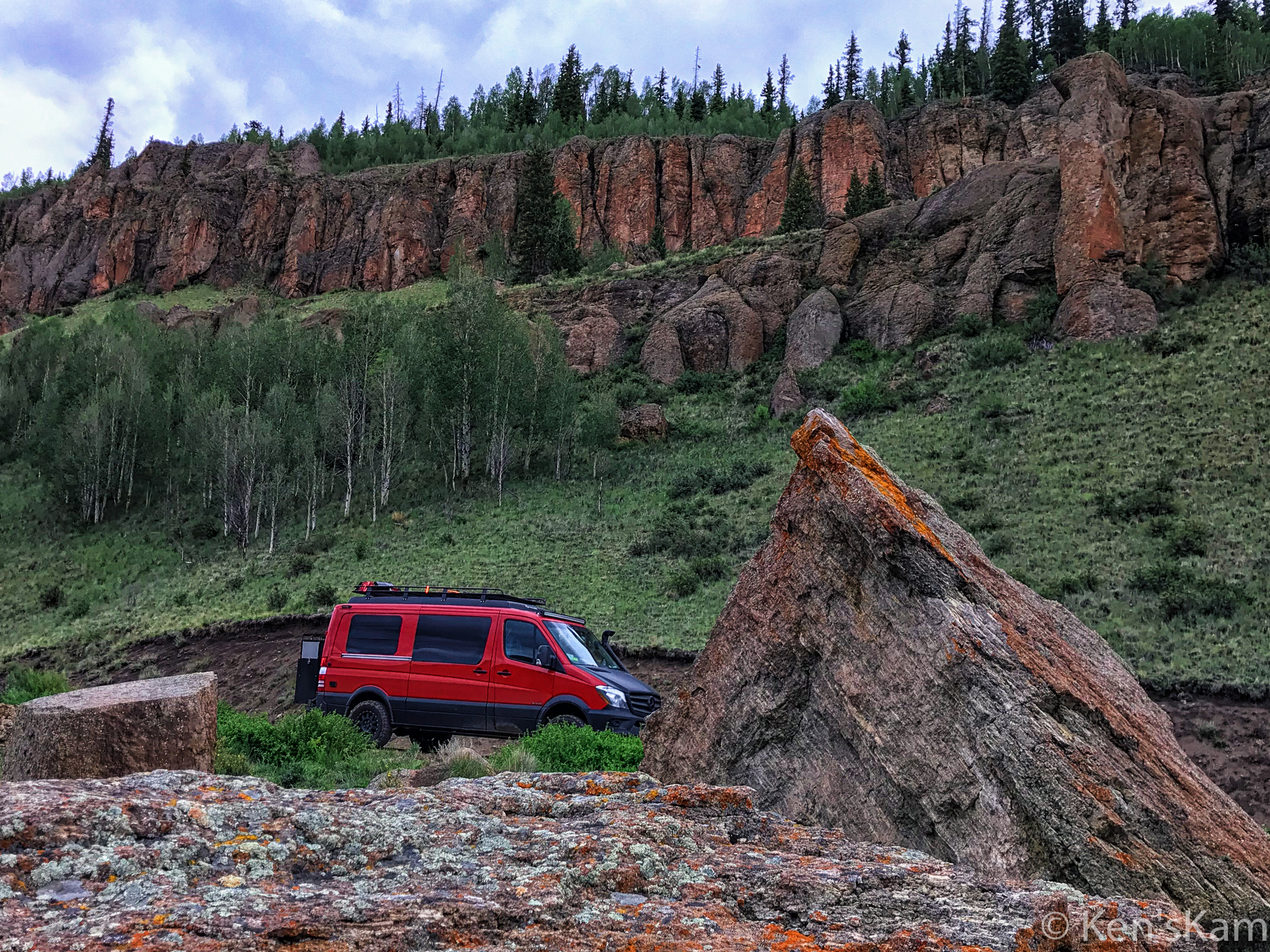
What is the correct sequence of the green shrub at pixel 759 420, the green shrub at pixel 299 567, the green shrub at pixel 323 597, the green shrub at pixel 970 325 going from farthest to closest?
the green shrub at pixel 759 420, the green shrub at pixel 970 325, the green shrub at pixel 299 567, the green shrub at pixel 323 597

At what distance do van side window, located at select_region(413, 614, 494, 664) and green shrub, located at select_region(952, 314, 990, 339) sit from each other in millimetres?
40975

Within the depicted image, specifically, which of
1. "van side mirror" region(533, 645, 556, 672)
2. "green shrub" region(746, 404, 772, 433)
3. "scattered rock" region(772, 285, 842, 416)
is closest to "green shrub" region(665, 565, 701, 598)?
"van side mirror" region(533, 645, 556, 672)

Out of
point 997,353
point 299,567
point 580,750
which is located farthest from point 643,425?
point 580,750

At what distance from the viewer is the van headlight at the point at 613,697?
39.8ft

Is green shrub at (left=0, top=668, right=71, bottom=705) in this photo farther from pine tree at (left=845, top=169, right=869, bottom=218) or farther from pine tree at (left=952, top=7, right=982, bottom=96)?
pine tree at (left=952, top=7, right=982, bottom=96)

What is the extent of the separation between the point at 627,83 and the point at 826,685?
473 feet

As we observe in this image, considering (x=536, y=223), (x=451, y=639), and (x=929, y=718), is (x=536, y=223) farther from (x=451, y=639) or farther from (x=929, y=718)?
(x=929, y=718)

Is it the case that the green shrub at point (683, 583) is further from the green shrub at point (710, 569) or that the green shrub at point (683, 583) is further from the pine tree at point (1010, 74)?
the pine tree at point (1010, 74)

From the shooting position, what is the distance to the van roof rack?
13.7m

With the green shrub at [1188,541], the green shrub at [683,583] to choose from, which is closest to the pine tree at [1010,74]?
the green shrub at [1188,541]

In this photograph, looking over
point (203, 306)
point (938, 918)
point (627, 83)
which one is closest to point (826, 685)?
point (938, 918)

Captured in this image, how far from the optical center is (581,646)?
13117 millimetres

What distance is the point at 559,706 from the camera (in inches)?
487

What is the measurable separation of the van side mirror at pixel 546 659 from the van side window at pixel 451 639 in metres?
0.99
